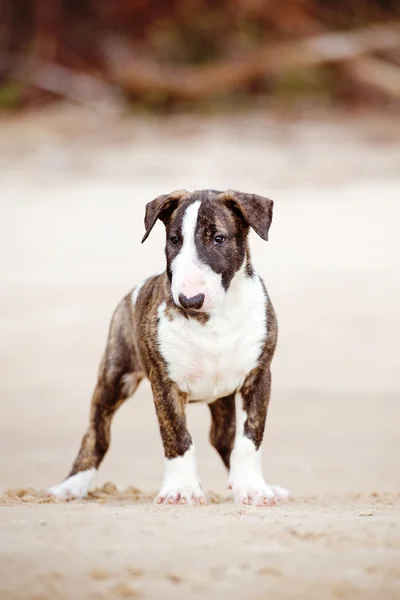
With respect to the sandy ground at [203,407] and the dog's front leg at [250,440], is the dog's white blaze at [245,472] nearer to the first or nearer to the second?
the dog's front leg at [250,440]

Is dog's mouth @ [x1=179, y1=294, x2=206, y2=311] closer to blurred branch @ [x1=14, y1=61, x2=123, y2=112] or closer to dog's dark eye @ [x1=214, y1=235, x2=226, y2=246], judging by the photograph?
dog's dark eye @ [x1=214, y1=235, x2=226, y2=246]

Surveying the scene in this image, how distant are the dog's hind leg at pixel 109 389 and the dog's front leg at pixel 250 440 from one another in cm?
88

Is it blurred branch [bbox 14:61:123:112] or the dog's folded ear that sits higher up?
blurred branch [bbox 14:61:123:112]

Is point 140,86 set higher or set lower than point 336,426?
higher

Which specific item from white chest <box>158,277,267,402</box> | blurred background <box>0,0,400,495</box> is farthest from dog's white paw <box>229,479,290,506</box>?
blurred background <box>0,0,400,495</box>

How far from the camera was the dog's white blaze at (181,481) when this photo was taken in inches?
234

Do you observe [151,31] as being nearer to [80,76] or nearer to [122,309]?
[80,76]

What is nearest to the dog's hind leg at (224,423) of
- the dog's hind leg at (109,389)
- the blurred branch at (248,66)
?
the dog's hind leg at (109,389)

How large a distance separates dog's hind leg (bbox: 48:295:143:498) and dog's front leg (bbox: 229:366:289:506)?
877 millimetres

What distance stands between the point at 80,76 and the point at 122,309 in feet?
56.5

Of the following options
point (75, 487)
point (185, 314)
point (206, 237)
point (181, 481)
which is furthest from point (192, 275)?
point (75, 487)

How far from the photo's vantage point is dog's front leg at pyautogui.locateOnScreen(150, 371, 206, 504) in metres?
5.97

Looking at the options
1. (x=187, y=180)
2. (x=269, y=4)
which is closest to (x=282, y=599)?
(x=187, y=180)

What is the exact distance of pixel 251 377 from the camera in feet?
20.1
